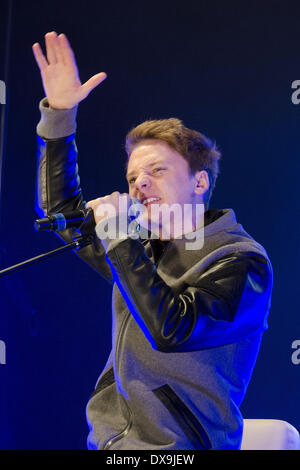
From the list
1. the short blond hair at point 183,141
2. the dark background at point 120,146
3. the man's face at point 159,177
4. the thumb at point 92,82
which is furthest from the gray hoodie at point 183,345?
the dark background at point 120,146

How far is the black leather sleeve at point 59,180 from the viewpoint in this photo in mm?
1570

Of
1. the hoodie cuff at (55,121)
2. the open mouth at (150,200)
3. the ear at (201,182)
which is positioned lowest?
the open mouth at (150,200)

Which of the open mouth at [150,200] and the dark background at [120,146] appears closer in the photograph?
the open mouth at [150,200]

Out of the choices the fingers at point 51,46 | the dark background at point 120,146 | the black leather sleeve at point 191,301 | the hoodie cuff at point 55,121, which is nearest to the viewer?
the black leather sleeve at point 191,301

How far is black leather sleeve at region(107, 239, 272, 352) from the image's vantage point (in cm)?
111

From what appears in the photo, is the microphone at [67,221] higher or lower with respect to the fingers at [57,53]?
lower

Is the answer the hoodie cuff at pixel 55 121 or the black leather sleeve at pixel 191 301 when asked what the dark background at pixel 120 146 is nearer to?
the hoodie cuff at pixel 55 121

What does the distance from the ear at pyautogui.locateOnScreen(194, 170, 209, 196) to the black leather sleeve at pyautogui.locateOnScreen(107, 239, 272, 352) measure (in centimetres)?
38

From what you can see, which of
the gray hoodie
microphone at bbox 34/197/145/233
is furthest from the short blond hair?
microphone at bbox 34/197/145/233

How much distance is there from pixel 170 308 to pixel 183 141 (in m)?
0.63

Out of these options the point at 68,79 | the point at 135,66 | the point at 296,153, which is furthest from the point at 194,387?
the point at 135,66

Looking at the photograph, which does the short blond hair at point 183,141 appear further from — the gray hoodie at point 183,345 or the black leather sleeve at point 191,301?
the black leather sleeve at point 191,301

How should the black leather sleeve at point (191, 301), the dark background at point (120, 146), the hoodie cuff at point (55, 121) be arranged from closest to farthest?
Answer: the black leather sleeve at point (191, 301)
the hoodie cuff at point (55, 121)
the dark background at point (120, 146)

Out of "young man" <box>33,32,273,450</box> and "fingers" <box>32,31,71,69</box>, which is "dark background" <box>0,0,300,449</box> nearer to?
"young man" <box>33,32,273,450</box>
